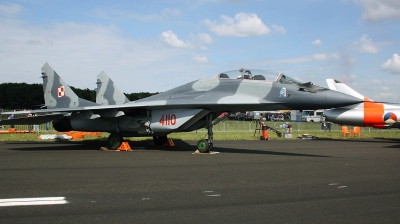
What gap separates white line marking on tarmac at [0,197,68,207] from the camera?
504 centimetres

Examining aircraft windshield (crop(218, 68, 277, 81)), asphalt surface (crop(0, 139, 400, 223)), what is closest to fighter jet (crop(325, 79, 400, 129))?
aircraft windshield (crop(218, 68, 277, 81))

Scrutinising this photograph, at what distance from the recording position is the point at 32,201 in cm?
516

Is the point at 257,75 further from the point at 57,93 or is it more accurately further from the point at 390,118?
the point at 390,118

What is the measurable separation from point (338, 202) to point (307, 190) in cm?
85

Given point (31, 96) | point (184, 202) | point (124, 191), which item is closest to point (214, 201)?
point (184, 202)

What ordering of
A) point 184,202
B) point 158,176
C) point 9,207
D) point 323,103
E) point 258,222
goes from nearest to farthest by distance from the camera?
1. point 258,222
2. point 9,207
3. point 184,202
4. point 158,176
5. point 323,103

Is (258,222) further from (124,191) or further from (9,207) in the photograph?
(9,207)

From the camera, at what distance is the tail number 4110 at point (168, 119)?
506 inches

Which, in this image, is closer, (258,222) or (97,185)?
(258,222)

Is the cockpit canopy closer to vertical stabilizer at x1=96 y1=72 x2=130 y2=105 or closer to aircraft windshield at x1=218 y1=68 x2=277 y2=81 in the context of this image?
aircraft windshield at x1=218 y1=68 x2=277 y2=81

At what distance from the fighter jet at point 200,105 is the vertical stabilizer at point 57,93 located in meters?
1.54

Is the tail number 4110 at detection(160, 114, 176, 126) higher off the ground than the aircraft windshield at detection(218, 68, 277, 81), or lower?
lower

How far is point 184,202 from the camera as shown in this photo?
17.0 ft

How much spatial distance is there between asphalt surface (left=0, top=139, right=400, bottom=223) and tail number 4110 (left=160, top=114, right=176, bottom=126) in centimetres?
340
